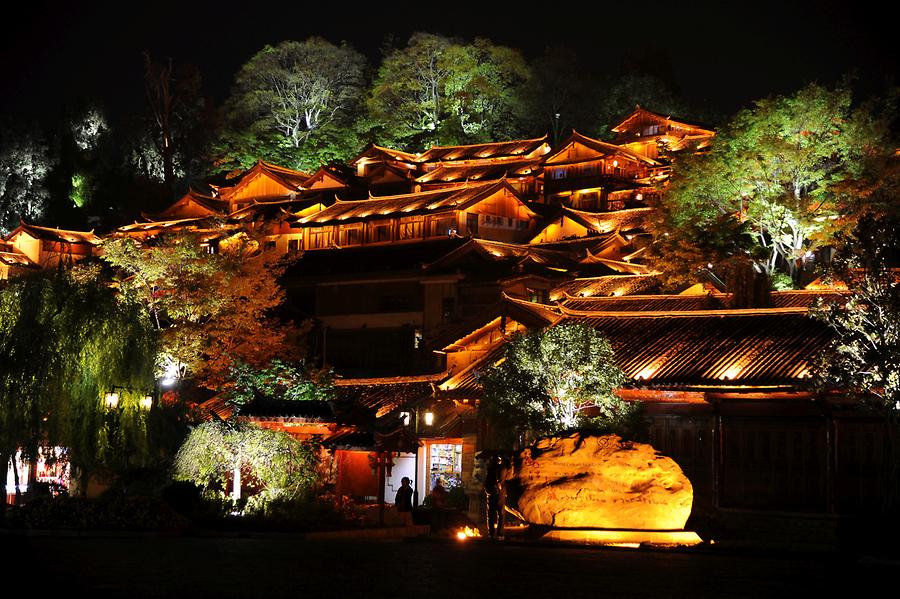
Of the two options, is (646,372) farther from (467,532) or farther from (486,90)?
(486,90)

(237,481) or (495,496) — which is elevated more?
(237,481)

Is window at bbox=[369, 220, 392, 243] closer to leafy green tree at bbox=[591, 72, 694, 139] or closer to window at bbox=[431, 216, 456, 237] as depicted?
window at bbox=[431, 216, 456, 237]

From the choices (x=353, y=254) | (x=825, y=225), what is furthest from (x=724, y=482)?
(x=353, y=254)

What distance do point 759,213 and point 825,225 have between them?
8.07ft

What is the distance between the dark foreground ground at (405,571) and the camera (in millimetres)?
12812

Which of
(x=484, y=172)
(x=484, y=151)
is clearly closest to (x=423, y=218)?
(x=484, y=172)

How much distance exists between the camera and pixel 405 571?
50.3 ft

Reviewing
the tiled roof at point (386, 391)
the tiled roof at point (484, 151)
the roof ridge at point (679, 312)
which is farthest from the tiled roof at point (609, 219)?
the roof ridge at point (679, 312)

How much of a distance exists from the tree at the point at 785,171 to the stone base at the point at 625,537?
17.0 meters

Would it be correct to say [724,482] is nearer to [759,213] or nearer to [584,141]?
[759,213]

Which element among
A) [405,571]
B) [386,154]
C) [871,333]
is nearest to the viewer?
[405,571]

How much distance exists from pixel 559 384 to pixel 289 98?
66.7 metres

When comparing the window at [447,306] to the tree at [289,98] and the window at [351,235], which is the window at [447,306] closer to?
the window at [351,235]

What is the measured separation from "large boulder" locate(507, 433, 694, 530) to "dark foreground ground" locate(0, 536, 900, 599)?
143 centimetres
